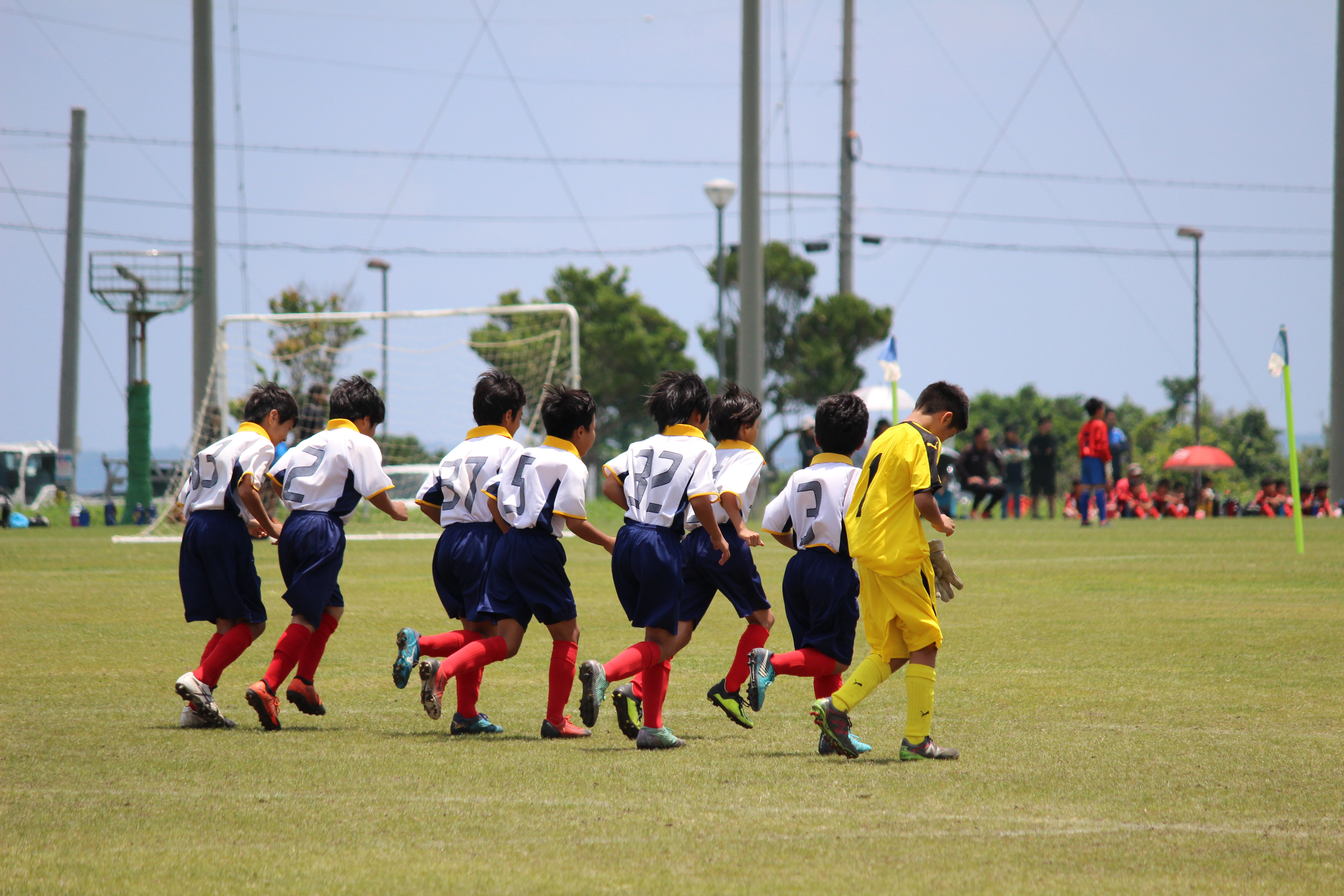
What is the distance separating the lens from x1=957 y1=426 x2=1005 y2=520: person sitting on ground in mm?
24781

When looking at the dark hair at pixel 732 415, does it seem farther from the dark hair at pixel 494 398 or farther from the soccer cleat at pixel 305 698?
the soccer cleat at pixel 305 698

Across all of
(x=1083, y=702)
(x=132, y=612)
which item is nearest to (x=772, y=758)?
(x=1083, y=702)

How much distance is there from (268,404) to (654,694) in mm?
2702

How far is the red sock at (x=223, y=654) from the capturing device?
A: 6680 millimetres

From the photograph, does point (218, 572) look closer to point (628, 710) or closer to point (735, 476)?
point (628, 710)

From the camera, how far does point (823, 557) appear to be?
628 centimetres

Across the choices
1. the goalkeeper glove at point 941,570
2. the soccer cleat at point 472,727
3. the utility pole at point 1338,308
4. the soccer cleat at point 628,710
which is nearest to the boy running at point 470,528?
the soccer cleat at point 472,727

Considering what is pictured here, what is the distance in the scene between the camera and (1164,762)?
18.0 feet

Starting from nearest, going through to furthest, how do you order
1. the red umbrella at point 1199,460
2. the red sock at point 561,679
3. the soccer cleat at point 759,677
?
the soccer cleat at point 759,677, the red sock at point 561,679, the red umbrella at point 1199,460

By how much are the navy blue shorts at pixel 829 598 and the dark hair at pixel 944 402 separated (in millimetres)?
819

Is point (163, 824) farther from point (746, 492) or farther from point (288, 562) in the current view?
point (746, 492)

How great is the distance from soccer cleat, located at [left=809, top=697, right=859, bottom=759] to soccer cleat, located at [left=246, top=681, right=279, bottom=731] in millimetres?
2599

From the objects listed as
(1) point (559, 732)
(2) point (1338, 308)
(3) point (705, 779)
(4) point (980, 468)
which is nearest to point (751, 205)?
(4) point (980, 468)

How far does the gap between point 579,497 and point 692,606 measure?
780 millimetres
